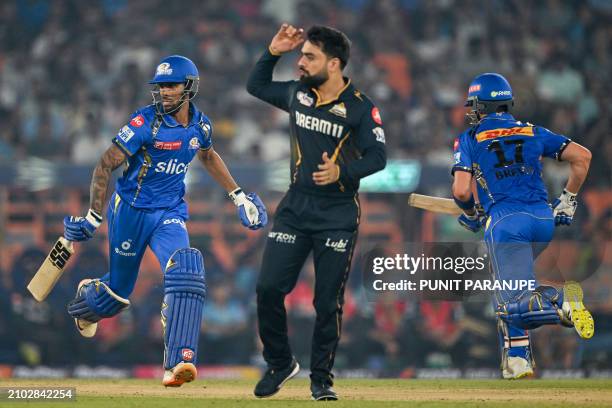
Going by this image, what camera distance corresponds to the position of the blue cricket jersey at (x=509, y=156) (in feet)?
27.3

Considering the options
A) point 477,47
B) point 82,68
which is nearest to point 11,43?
point 82,68

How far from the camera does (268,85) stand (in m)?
7.64

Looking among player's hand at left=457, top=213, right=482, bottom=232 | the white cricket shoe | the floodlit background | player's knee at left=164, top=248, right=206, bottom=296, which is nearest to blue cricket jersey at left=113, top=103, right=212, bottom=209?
player's knee at left=164, top=248, right=206, bottom=296

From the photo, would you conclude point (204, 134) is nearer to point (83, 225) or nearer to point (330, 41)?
point (83, 225)

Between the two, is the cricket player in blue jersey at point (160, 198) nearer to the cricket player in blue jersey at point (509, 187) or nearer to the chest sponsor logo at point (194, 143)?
the chest sponsor logo at point (194, 143)

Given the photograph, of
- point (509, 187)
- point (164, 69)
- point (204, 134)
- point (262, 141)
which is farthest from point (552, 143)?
point (262, 141)

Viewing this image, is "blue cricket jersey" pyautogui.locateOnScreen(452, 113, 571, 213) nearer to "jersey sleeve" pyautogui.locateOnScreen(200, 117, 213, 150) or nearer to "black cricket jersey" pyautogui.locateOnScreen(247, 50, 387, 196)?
"black cricket jersey" pyautogui.locateOnScreen(247, 50, 387, 196)

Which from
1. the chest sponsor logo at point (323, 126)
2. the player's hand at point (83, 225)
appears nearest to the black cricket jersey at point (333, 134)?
the chest sponsor logo at point (323, 126)

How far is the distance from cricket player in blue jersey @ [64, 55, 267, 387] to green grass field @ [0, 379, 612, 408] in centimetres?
63

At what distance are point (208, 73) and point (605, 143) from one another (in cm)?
507

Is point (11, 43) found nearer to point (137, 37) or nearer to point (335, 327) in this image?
point (137, 37)

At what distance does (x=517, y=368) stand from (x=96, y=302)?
297 cm

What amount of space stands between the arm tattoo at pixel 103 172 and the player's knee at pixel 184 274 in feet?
2.30

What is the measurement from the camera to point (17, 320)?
12930 millimetres
